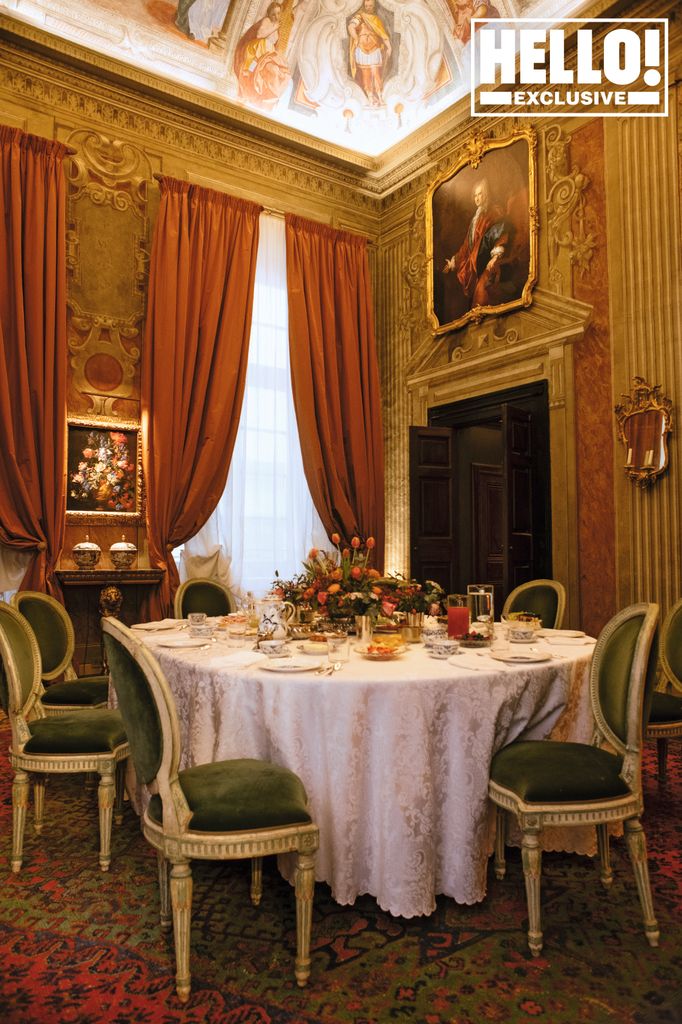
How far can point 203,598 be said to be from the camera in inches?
178

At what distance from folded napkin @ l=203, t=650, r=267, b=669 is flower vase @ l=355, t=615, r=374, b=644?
0.44 metres

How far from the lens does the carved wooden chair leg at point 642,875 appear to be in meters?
2.05

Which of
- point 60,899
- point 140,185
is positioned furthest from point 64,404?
point 60,899

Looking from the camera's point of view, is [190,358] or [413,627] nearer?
[413,627]

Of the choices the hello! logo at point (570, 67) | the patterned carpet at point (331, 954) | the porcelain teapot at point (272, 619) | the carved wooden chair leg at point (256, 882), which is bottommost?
→ the patterned carpet at point (331, 954)

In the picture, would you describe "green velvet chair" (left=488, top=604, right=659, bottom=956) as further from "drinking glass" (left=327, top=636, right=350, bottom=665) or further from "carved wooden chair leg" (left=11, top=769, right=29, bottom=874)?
"carved wooden chair leg" (left=11, top=769, right=29, bottom=874)

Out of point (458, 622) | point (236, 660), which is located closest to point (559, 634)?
point (458, 622)

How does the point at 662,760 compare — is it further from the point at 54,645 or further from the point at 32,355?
the point at 32,355

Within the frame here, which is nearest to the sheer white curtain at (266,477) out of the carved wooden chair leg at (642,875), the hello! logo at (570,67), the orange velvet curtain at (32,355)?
the orange velvet curtain at (32,355)

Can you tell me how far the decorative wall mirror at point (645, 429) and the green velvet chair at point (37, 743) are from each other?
385cm

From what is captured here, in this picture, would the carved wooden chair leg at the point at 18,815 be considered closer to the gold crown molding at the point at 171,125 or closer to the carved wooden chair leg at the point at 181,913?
the carved wooden chair leg at the point at 181,913

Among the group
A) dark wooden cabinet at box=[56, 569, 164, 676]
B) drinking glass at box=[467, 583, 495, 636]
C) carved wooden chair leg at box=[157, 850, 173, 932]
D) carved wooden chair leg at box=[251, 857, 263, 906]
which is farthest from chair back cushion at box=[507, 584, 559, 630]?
dark wooden cabinet at box=[56, 569, 164, 676]

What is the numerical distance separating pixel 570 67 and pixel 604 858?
19.0 ft

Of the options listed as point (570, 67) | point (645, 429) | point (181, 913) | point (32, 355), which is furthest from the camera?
point (570, 67)
